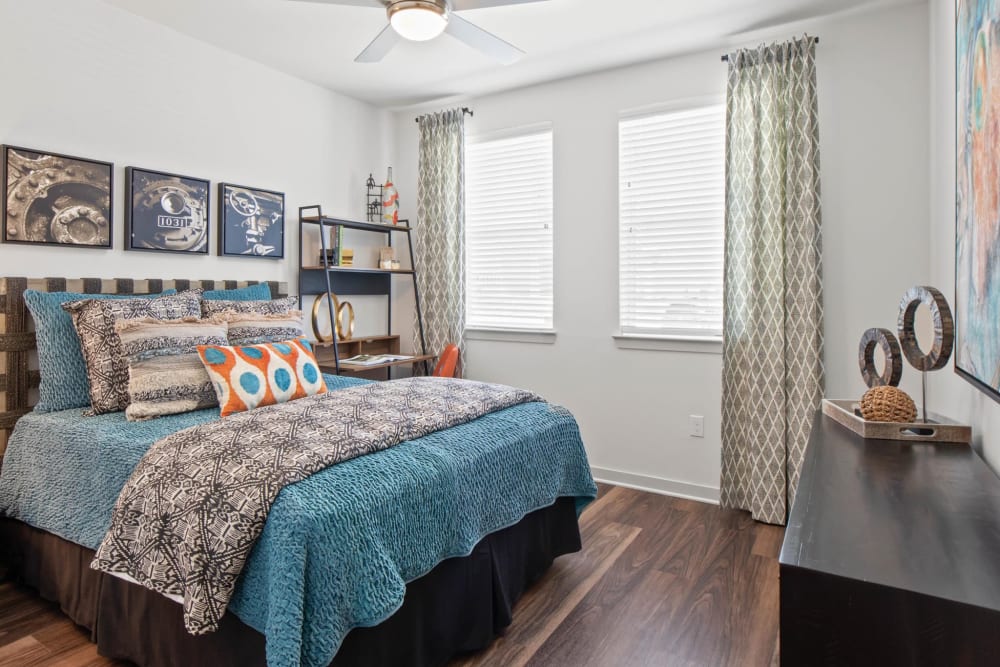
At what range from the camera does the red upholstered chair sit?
4.07 meters

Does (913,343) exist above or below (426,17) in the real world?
below

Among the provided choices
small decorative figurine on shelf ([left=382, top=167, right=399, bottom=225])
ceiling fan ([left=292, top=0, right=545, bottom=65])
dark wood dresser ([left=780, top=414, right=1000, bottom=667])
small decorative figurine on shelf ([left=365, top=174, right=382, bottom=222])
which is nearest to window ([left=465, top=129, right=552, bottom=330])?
small decorative figurine on shelf ([left=382, top=167, right=399, bottom=225])

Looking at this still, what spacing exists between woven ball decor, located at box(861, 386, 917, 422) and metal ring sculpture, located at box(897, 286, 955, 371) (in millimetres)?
106

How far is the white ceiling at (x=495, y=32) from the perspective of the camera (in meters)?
2.85

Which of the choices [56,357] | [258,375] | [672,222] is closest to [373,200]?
[672,222]

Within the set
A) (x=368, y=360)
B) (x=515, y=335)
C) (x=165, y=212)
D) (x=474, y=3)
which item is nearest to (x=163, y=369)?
(x=165, y=212)

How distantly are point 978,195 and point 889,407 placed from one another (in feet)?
2.04

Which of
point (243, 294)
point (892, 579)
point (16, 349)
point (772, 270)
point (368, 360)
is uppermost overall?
point (772, 270)

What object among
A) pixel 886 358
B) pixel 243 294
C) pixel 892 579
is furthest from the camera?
pixel 243 294

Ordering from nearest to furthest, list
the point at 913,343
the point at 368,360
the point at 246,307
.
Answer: the point at 913,343, the point at 246,307, the point at 368,360

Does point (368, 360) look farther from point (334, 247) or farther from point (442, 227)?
point (442, 227)

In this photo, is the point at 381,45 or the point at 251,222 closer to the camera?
the point at 381,45

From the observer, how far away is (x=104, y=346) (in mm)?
2375

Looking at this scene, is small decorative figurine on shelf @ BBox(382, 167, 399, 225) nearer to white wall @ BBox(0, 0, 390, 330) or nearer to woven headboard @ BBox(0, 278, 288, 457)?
white wall @ BBox(0, 0, 390, 330)
